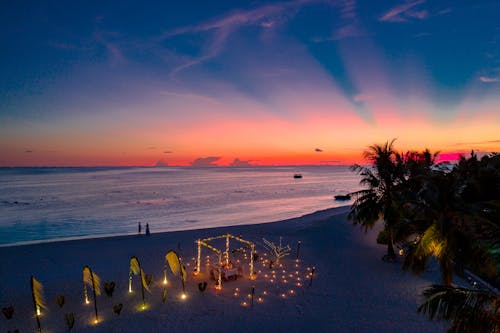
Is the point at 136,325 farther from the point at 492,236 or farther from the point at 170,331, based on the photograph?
the point at 492,236

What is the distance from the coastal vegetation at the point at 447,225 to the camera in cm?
596

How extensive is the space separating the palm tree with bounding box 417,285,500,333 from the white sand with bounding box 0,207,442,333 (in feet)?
18.6

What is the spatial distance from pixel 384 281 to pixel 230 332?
8768mm

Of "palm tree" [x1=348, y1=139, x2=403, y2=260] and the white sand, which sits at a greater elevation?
"palm tree" [x1=348, y1=139, x2=403, y2=260]

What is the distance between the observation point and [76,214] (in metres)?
43.7

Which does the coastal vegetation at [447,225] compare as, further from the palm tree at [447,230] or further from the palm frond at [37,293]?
the palm frond at [37,293]

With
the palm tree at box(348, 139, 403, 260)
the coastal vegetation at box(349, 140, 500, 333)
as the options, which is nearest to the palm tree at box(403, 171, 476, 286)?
the coastal vegetation at box(349, 140, 500, 333)

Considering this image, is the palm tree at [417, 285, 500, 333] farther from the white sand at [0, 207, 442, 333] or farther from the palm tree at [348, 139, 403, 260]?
the palm tree at [348, 139, 403, 260]

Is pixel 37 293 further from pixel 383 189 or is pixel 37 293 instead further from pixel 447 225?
pixel 383 189

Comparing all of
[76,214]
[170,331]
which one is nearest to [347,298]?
[170,331]

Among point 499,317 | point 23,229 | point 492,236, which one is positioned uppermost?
point 492,236

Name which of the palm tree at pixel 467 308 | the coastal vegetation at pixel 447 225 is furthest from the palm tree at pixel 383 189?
the palm tree at pixel 467 308

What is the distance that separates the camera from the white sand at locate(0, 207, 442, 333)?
1147cm

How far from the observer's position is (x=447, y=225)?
861 centimetres
